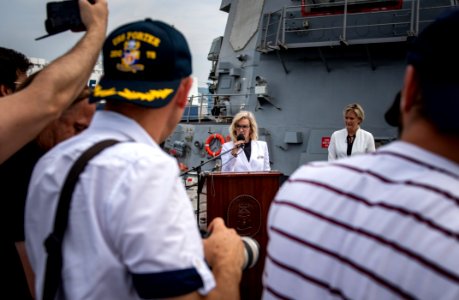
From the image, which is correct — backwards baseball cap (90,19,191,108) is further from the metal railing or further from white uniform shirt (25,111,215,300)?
the metal railing

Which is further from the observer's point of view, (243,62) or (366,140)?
(243,62)

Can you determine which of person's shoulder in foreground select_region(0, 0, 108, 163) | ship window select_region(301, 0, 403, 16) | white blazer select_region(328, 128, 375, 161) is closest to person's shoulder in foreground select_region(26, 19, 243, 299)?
person's shoulder in foreground select_region(0, 0, 108, 163)

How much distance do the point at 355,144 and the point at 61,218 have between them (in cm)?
464

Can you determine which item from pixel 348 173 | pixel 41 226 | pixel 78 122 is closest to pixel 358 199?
pixel 348 173

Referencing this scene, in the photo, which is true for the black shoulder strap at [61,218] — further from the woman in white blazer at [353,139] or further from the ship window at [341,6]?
the ship window at [341,6]

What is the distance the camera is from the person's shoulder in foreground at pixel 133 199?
3.53 feet

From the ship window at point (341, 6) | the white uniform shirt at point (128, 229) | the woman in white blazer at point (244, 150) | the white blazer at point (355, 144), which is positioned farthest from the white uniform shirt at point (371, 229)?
the ship window at point (341, 6)

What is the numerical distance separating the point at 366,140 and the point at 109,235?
4704 millimetres

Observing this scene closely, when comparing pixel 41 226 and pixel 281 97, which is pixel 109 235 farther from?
pixel 281 97

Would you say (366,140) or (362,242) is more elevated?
(362,242)

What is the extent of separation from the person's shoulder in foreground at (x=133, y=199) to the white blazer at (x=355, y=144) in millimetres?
4255

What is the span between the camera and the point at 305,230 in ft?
3.21

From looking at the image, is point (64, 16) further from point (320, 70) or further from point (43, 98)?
point (320, 70)

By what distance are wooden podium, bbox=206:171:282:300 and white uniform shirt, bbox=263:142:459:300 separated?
3.05 m
